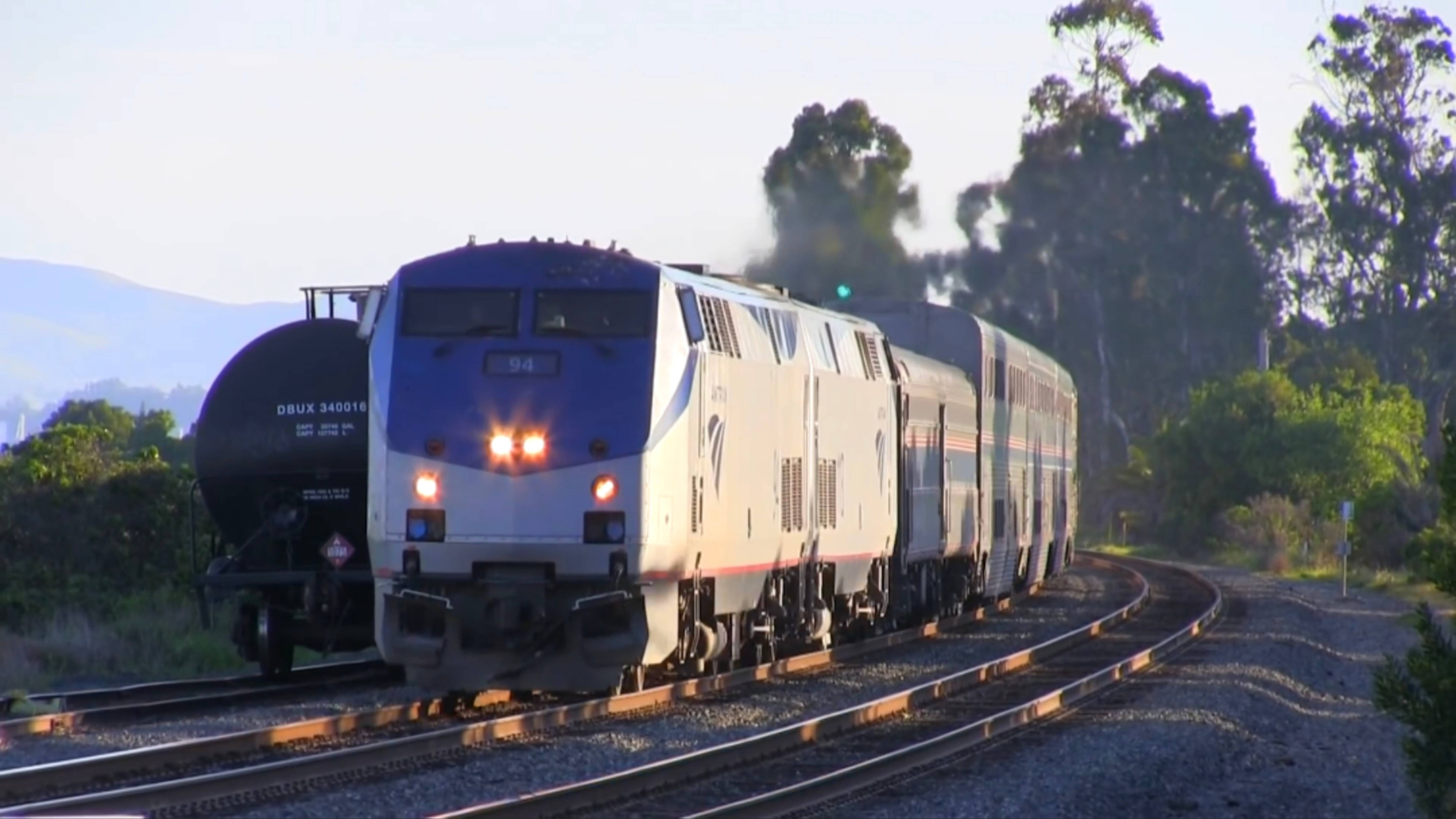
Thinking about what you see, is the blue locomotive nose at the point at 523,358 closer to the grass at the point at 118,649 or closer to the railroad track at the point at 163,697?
the railroad track at the point at 163,697

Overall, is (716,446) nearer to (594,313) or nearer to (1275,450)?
(594,313)

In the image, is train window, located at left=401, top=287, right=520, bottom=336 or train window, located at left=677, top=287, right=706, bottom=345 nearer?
train window, located at left=401, top=287, right=520, bottom=336

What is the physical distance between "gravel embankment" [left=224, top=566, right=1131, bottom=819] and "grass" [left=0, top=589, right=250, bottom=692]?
588 cm

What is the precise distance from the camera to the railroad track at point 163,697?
14375 millimetres

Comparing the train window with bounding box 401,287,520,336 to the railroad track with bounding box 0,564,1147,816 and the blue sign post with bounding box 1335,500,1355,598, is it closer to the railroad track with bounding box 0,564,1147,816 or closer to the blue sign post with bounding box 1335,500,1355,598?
the railroad track with bounding box 0,564,1147,816

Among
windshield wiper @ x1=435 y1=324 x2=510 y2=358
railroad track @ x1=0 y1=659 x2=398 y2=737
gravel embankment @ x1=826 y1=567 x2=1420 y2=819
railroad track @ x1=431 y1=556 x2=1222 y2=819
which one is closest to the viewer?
railroad track @ x1=431 y1=556 x2=1222 y2=819

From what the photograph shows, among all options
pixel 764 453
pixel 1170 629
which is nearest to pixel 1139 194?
pixel 1170 629

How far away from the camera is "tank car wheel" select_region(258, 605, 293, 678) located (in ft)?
60.0

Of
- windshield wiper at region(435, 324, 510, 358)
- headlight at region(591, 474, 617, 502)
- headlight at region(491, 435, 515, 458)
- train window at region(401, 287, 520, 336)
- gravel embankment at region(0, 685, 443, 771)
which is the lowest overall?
gravel embankment at region(0, 685, 443, 771)

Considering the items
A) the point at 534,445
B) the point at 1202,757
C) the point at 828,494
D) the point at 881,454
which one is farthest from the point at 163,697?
the point at 1202,757

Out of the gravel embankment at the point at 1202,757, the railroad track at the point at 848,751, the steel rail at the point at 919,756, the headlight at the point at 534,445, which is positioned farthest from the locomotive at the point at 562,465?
the gravel embankment at the point at 1202,757

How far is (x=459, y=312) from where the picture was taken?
1482cm

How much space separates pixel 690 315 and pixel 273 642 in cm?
562

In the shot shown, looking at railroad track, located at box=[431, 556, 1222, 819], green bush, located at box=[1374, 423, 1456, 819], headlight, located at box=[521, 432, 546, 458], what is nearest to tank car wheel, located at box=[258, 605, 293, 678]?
headlight, located at box=[521, 432, 546, 458]
